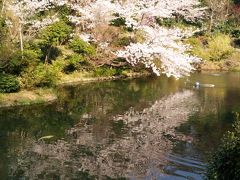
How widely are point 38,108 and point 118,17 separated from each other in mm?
18422

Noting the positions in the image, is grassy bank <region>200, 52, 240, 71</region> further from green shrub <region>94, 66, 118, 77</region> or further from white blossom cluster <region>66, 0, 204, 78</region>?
green shrub <region>94, 66, 118, 77</region>

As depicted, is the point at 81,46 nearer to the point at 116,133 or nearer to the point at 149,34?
the point at 149,34

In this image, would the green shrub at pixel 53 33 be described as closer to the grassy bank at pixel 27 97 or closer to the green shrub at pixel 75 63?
the green shrub at pixel 75 63

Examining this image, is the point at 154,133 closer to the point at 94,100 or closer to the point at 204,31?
the point at 94,100

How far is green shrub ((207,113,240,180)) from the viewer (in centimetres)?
955

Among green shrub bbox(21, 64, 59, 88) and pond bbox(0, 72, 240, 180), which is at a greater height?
green shrub bbox(21, 64, 59, 88)

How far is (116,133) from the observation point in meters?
20.8

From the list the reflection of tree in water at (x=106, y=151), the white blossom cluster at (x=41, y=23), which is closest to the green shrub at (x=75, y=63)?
the white blossom cluster at (x=41, y=23)

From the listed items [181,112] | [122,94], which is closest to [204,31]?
[122,94]

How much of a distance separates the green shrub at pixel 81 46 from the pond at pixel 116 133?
4641 mm

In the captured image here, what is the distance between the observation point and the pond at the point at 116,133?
52.4 ft

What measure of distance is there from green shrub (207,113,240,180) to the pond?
5.19m

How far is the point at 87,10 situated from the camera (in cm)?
4006

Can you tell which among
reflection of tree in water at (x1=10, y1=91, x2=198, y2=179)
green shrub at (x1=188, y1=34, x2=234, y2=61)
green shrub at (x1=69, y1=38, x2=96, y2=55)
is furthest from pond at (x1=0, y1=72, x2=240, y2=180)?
green shrub at (x1=188, y1=34, x2=234, y2=61)
